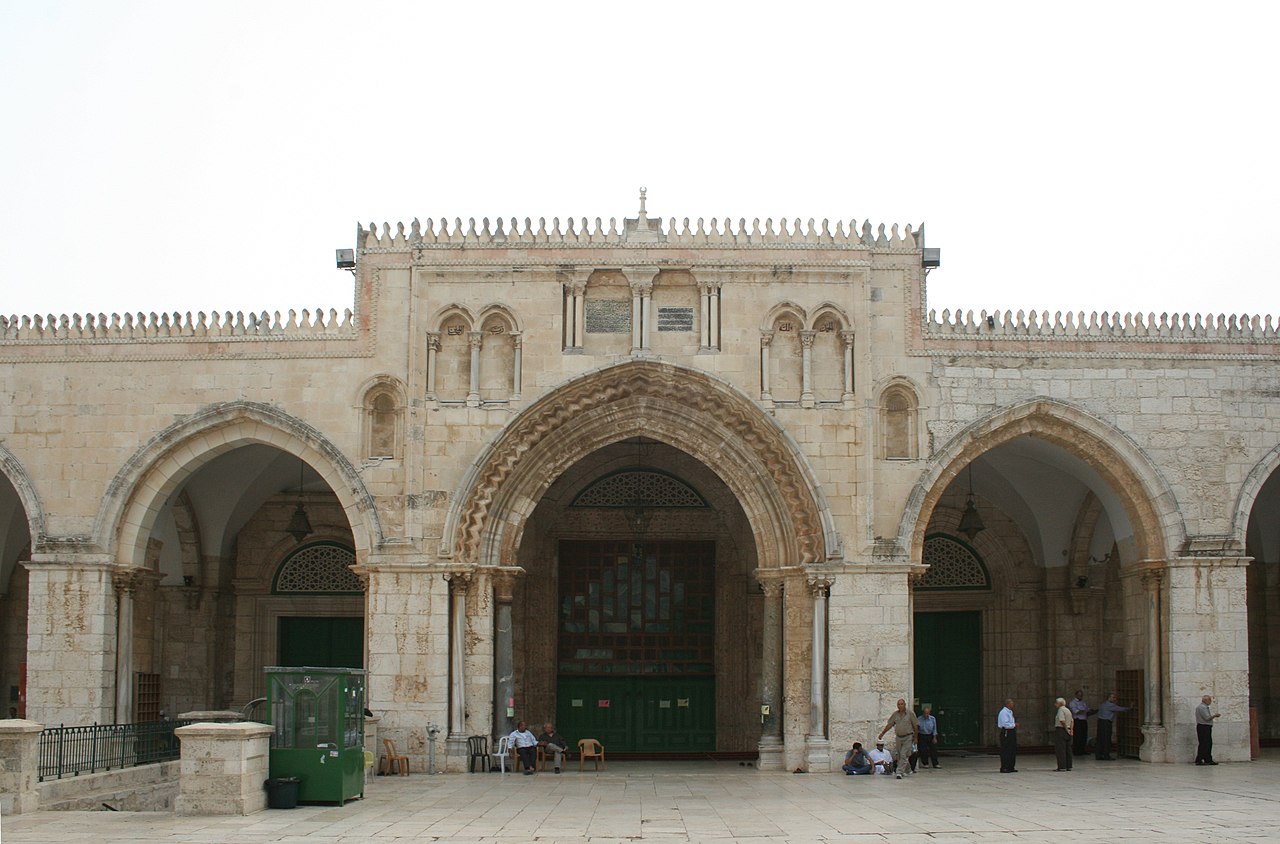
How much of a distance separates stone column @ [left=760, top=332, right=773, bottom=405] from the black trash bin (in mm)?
8175

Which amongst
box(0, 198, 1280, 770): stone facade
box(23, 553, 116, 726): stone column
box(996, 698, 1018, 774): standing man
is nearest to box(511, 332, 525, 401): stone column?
box(0, 198, 1280, 770): stone facade

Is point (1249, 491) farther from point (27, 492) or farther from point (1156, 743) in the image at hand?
point (27, 492)

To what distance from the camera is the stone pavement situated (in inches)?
485

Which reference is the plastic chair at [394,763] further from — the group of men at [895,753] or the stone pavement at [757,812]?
the group of men at [895,753]

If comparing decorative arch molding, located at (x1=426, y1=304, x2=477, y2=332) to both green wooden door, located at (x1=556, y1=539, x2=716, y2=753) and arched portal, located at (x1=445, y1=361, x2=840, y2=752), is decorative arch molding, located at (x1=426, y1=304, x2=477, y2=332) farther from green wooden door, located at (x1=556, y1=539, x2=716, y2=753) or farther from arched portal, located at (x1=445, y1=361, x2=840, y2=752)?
green wooden door, located at (x1=556, y1=539, x2=716, y2=753)

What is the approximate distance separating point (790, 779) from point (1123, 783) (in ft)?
12.4

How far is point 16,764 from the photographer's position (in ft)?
46.0

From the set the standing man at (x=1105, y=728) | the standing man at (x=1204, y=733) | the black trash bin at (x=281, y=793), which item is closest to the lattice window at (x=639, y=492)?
the standing man at (x=1105, y=728)

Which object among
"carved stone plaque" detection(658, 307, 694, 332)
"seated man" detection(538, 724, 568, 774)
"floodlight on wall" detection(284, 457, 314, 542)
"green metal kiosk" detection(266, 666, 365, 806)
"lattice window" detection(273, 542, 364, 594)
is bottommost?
"seated man" detection(538, 724, 568, 774)

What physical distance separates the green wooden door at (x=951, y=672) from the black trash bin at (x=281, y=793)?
38.6 ft

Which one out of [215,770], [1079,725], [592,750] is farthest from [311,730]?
[1079,725]

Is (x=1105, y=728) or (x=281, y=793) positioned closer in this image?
(x=281, y=793)

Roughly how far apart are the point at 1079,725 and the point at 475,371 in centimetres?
982

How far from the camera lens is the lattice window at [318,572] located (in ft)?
77.5
